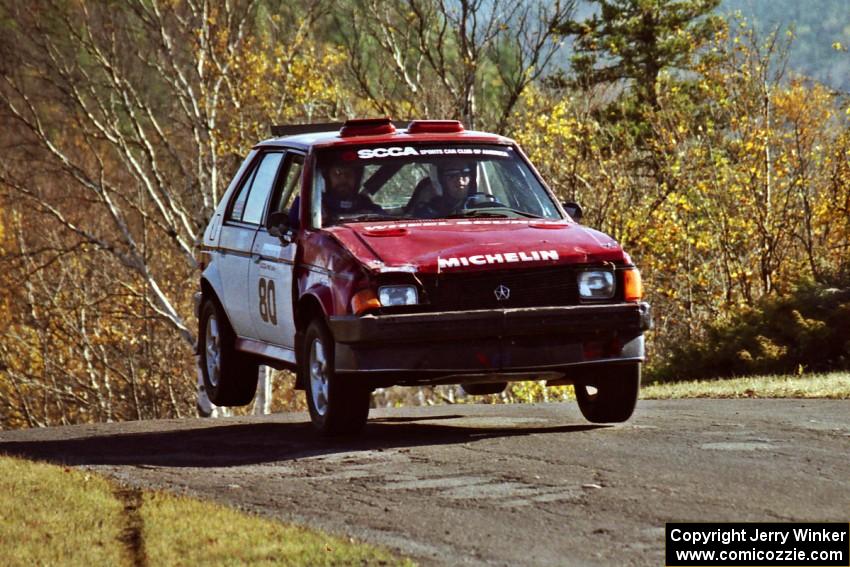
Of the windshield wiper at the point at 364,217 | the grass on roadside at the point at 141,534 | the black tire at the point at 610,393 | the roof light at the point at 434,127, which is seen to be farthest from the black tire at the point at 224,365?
the grass on roadside at the point at 141,534

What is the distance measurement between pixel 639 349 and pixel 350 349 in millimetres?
1851

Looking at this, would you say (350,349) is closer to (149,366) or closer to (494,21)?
(494,21)

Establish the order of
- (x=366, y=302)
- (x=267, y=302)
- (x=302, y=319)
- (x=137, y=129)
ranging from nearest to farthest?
(x=366, y=302), (x=302, y=319), (x=267, y=302), (x=137, y=129)

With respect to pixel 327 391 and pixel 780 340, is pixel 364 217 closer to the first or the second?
pixel 327 391

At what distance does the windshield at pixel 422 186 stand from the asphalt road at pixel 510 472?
1.47m

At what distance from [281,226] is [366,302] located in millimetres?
1454

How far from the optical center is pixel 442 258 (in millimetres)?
9375

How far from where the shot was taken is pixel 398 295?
9305 millimetres

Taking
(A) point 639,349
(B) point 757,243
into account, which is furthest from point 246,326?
(B) point 757,243

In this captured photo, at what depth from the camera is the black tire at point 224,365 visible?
12.3 m

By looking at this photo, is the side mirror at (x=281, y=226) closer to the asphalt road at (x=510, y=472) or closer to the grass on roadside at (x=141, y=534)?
the asphalt road at (x=510, y=472)

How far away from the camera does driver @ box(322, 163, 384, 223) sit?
34.2 ft

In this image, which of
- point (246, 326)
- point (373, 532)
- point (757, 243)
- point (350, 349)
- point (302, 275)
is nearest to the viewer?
point (373, 532)

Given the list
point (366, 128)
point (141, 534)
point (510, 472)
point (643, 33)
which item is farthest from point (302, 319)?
point (643, 33)
